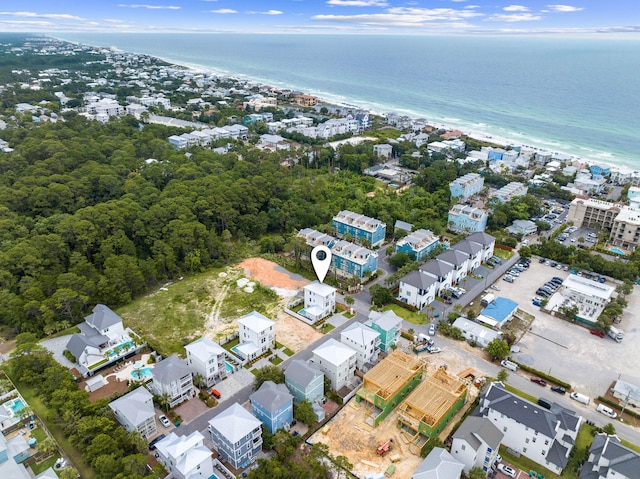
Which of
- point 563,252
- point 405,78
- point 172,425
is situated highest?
point 405,78

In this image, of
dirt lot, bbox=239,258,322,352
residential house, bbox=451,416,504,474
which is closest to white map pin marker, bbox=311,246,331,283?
dirt lot, bbox=239,258,322,352

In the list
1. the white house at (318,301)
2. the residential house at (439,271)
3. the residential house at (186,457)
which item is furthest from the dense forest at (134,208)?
the residential house at (186,457)

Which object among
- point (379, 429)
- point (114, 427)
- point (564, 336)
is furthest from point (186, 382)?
point (564, 336)

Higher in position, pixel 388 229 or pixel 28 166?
pixel 28 166

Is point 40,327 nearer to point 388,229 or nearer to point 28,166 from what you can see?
point 28,166

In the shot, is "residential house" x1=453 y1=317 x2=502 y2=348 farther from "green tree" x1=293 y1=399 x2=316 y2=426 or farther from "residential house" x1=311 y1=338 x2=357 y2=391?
"green tree" x1=293 y1=399 x2=316 y2=426

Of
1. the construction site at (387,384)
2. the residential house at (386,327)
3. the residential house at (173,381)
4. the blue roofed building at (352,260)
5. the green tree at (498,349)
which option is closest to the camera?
the construction site at (387,384)

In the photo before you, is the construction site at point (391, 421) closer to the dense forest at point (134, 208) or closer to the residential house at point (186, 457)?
the residential house at point (186, 457)

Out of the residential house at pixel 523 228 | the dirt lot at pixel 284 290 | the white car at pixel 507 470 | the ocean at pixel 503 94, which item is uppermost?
the ocean at pixel 503 94
